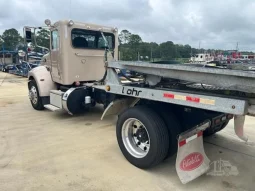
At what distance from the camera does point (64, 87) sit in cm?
634

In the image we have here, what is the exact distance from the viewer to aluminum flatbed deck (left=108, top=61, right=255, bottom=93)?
2.37 meters

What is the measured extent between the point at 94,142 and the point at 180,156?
1.94 m

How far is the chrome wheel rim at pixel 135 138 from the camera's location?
11.6ft

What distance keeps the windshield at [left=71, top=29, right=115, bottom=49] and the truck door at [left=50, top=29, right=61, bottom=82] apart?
46 cm

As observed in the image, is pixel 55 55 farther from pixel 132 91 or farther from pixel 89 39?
pixel 132 91

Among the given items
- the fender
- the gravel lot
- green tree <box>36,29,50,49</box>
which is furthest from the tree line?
the gravel lot

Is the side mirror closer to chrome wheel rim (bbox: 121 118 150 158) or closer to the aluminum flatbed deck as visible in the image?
the aluminum flatbed deck

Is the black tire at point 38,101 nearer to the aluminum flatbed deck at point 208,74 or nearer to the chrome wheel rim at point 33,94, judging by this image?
the chrome wheel rim at point 33,94

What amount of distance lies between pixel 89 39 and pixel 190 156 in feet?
13.8
